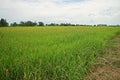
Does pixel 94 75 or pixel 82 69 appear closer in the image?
pixel 82 69

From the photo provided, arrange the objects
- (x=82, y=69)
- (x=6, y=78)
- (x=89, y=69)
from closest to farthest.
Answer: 1. (x=6, y=78)
2. (x=82, y=69)
3. (x=89, y=69)

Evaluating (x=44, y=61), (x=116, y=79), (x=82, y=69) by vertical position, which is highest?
(x=44, y=61)

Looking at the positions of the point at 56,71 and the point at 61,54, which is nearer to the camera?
the point at 56,71

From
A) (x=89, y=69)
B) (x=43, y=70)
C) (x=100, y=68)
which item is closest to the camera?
(x=43, y=70)

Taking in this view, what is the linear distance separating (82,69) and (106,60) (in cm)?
204

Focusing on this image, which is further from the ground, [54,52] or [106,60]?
[54,52]

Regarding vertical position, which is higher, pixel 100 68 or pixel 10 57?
pixel 10 57

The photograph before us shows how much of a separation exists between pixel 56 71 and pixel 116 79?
5.02ft

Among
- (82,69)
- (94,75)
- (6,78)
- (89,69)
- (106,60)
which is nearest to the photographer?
(6,78)

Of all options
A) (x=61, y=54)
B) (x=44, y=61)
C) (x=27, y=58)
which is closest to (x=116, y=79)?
(x=61, y=54)

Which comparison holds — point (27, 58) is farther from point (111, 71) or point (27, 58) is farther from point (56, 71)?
point (111, 71)

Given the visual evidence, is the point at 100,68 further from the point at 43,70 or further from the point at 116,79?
the point at 43,70

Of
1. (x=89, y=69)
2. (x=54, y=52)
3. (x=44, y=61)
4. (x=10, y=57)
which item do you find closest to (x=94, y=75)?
(x=89, y=69)

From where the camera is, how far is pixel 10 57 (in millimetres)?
3434
